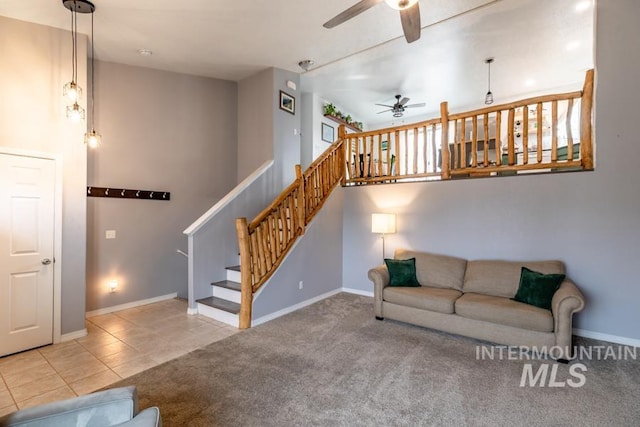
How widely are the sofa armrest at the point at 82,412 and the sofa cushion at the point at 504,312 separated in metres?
3.24

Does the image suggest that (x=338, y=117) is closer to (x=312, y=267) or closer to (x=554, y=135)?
(x=312, y=267)

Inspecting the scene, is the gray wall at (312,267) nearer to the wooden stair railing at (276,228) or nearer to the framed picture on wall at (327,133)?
the wooden stair railing at (276,228)

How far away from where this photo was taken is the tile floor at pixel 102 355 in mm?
2465

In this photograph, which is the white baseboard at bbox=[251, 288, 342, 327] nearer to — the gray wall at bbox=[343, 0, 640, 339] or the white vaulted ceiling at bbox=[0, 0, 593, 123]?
the gray wall at bbox=[343, 0, 640, 339]

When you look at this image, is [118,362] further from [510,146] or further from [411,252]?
[510,146]

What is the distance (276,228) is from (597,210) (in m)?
3.84

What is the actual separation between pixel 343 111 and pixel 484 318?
19.8ft

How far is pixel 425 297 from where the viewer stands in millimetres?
3639

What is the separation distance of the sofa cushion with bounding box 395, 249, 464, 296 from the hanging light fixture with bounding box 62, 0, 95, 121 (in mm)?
4543

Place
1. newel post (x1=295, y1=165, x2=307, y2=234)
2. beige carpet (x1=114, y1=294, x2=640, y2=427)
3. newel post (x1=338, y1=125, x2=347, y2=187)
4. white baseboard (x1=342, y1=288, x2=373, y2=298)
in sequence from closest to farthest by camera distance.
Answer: beige carpet (x1=114, y1=294, x2=640, y2=427), newel post (x1=295, y1=165, x2=307, y2=234), white baseboard (x1=342, y1=288, x2=373, y2=298), newel post (x1=338, y1=125, x2=347, y2=187)

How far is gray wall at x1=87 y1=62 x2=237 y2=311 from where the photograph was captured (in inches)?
167

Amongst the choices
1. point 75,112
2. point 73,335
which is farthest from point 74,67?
point 73,335

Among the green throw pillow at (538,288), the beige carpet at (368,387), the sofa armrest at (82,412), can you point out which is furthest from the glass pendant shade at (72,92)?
the green throw pillow at (538,288)

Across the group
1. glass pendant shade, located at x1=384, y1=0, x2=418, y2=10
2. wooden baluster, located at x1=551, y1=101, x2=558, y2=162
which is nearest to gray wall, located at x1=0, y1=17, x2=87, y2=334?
glass pendant shade, located at x1=384, y1=0, x2=418, y2=10
